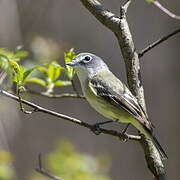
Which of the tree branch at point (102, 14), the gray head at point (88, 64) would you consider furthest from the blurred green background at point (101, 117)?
the tree branch at point (102, 14)

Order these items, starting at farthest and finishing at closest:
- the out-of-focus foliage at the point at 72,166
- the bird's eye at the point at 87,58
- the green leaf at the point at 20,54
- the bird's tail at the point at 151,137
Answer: the bird's eye at the point at 87,58 < the out-of-focus foliage at the point at 72,166 < the green leaf at the point at 20,54 < the bird's tail at the point at 151,137

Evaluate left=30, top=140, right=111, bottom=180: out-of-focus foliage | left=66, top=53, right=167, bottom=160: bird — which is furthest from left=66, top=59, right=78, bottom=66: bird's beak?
left=30, top=140, right=111, bottom=180: out-of-focus foliage

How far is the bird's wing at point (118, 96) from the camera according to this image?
9.16ft

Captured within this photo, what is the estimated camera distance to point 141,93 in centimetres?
253

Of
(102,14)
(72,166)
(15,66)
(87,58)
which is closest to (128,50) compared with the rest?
(102,14)

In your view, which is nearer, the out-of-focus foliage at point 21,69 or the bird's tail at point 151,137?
the out-of-focus foliage at point 21,69

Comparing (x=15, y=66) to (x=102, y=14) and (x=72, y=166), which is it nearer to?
(x=102, y=14)

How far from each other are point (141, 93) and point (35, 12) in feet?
12.4

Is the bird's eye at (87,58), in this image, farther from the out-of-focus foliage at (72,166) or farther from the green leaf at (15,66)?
the green leaf at (15,66)

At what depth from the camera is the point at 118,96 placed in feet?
10.2

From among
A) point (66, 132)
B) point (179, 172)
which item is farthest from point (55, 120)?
point (179, 172)

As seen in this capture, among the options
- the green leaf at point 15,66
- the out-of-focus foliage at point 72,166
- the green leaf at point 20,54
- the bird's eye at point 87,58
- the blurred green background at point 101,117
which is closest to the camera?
the green leaf at point 15,66

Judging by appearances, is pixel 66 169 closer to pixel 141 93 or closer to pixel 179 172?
pixel 141 93

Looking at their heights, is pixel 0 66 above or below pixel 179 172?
above
